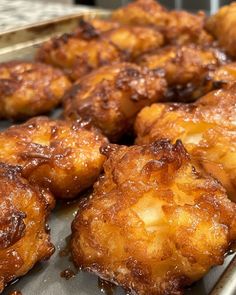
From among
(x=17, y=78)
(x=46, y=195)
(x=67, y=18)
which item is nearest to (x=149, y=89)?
(x=17, y=78)

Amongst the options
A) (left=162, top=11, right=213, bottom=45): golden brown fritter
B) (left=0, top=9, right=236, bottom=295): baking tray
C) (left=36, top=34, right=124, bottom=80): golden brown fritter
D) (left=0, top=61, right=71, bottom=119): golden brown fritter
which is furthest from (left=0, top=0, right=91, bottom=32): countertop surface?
(left=0, top=9, right=236, bottom=295): baking tray

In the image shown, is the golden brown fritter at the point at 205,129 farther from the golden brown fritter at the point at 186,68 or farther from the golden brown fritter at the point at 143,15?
the golden brown fritter at the point at 143,15

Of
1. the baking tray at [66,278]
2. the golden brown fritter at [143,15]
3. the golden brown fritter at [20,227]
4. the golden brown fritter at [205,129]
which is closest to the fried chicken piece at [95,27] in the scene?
the golden brown fritter at [143,15]

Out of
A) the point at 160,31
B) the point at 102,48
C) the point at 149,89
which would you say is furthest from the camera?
the point at 160,31

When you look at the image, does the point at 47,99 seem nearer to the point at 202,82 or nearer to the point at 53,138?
the point at 53,138

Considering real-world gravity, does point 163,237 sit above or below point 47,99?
above

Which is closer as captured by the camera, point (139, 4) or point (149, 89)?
point (149, 89)
